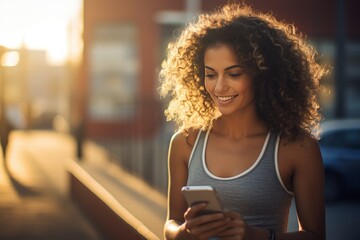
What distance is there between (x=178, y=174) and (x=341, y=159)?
860 centimetres

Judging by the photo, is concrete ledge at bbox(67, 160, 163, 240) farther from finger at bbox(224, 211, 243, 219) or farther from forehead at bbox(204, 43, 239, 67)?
finger at bbox(224, 211, 243, 219)

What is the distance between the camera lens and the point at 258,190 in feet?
9.69

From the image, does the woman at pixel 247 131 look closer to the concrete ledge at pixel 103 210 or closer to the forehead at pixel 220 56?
the forehead at pixel 220 56

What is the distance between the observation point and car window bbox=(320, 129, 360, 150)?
11.5 meters

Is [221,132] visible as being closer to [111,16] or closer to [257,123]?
[257,123]

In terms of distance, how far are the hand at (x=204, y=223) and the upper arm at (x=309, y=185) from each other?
350mm

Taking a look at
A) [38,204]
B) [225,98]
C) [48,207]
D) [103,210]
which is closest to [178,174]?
[225,98]

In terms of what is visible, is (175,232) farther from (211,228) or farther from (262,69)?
(262,69)

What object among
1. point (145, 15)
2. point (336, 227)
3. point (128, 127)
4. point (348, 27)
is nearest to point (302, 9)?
point (348, 27)

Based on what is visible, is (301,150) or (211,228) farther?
(301,150)

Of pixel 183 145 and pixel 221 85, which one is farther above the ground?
pixel 221 85

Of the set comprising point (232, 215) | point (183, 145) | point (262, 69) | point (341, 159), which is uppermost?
point (262, 69)

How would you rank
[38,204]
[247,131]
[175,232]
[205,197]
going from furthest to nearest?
[38,204] → [247,131] → [175,232] → [205,197]

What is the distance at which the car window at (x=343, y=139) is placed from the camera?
1150 centimetres
